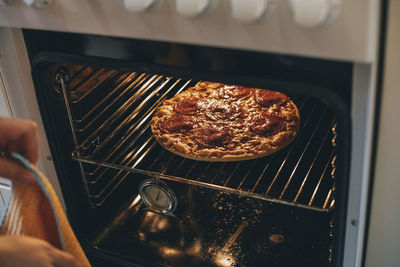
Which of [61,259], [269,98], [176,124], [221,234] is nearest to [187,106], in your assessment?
[176,124]

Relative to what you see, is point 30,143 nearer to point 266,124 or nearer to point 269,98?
point 266,124

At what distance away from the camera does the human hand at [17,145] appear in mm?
782

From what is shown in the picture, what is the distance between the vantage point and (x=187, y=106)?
149 centimetres

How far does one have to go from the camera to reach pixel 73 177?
1.25 metres

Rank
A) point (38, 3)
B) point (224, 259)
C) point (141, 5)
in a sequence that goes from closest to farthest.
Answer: point (141, 5) → point (38, 3) → point (224, 259)

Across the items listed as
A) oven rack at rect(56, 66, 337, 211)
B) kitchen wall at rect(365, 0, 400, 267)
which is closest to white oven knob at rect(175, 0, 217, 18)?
kitchen wall at rect(365, 0, 400, 267)

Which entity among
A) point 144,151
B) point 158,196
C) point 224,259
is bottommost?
point 224,259

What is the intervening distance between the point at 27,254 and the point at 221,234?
740mm

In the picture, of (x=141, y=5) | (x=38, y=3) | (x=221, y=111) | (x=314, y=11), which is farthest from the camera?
(x=221, y=111)

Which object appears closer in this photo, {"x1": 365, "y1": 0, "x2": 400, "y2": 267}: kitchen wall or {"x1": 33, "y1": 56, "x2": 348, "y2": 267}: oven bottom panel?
{"x1": 365, "y1": 0, "x2": 400, "y2": 267}: kitchen wall

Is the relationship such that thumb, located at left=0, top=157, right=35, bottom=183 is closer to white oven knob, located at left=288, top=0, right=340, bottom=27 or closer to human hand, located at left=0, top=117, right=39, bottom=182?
human hand, located at left=0, top=117, right=39, bottom=182

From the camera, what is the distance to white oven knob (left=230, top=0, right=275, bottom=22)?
0.70 metres

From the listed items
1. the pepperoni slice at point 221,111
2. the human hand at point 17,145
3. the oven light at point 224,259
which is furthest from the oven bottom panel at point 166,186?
the human hand at point 17,145

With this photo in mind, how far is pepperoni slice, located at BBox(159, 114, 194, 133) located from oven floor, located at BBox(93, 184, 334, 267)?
8.0 inches
